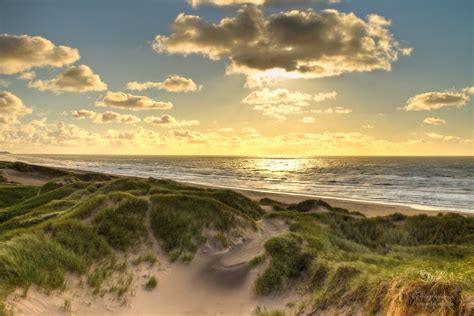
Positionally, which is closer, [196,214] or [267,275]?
[267,275]

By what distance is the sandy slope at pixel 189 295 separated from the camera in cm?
930

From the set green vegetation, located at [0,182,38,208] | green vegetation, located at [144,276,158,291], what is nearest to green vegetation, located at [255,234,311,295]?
green vegetation, located at [144,276,158,291]

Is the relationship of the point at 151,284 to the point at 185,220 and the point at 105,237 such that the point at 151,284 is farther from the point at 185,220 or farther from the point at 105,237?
the point at 185,220

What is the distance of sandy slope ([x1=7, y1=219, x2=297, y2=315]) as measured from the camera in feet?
30.5

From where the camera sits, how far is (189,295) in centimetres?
Answer: 1186

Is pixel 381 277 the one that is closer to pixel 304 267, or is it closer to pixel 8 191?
pixel 304 267

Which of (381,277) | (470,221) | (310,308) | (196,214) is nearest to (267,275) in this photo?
(310,308)

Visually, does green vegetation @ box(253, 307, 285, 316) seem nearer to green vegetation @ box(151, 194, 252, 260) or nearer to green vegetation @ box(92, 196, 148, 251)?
green vegetation @ box(151, 194, 252, 260)

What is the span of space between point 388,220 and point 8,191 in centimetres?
3658

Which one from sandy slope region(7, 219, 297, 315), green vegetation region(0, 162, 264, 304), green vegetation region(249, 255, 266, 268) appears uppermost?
green vegetation region(0, 162, 264, 304)

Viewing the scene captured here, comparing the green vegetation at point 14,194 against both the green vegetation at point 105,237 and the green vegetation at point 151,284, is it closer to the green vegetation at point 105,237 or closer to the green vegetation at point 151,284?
the green vegetation at point 105,237

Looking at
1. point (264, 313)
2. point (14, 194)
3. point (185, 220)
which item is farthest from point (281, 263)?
point (14, 194)

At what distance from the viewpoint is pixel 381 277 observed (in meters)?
7.92

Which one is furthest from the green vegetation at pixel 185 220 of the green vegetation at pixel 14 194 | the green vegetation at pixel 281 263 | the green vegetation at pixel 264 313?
the green vegetation at pixel 14 194
